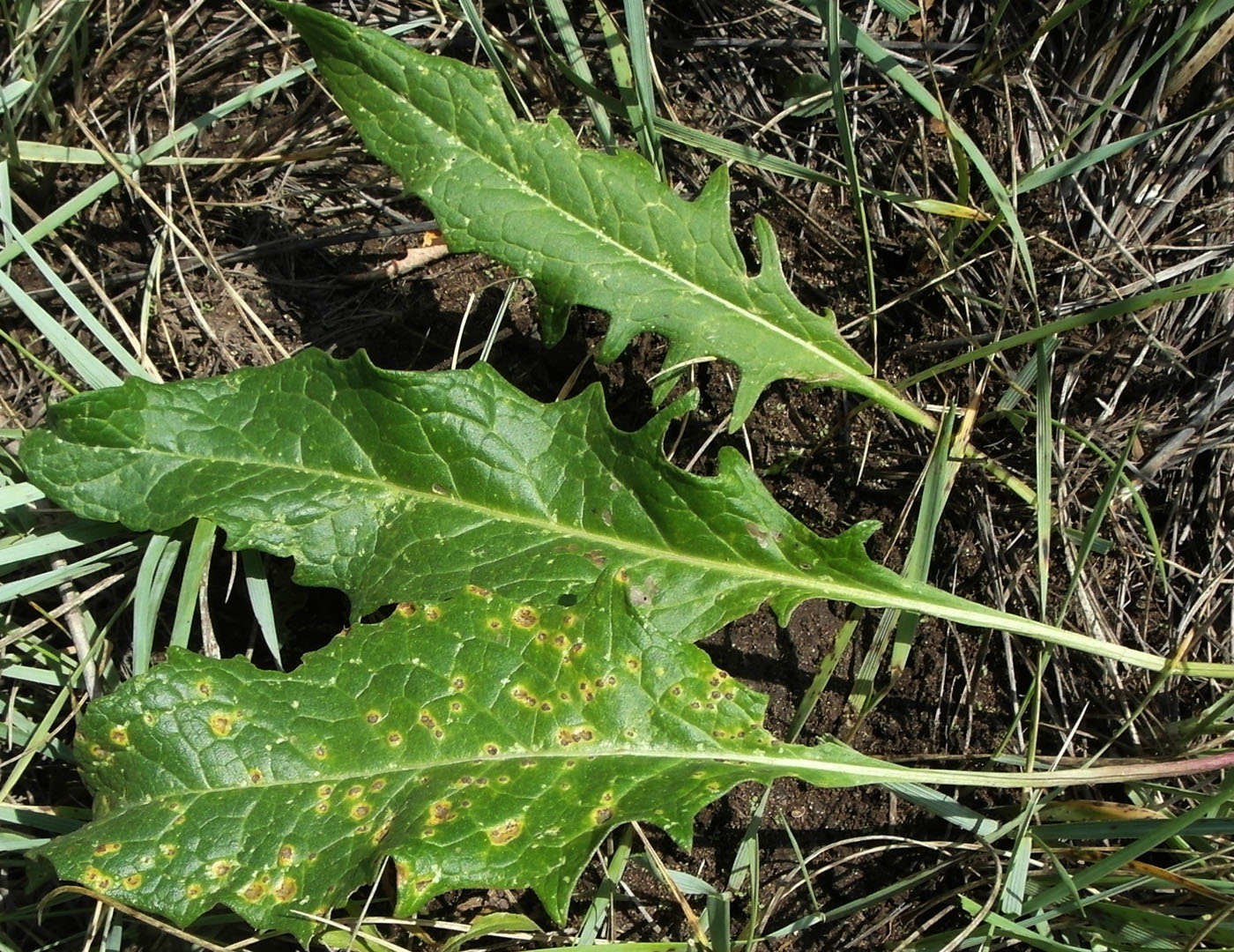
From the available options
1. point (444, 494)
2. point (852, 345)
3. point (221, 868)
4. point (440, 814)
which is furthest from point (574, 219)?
point (221, 868)

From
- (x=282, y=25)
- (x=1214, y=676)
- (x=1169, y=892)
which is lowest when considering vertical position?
(x=1169, y=892)

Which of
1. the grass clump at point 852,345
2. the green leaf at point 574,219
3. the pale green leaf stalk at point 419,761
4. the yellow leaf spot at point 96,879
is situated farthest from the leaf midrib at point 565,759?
the green leaf at point 574,219

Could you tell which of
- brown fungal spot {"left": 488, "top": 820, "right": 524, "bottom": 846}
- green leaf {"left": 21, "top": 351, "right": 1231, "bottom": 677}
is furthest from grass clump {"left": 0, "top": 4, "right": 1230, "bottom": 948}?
brown fungal spot {"left": 488, "top": 820, "right": 524, "bottom": 846}

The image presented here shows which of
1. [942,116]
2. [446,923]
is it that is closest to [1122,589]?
[942,116]

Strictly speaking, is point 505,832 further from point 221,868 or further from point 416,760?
point 221,868

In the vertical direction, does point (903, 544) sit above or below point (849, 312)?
below

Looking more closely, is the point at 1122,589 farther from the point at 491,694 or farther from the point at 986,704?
the point at 491,694
